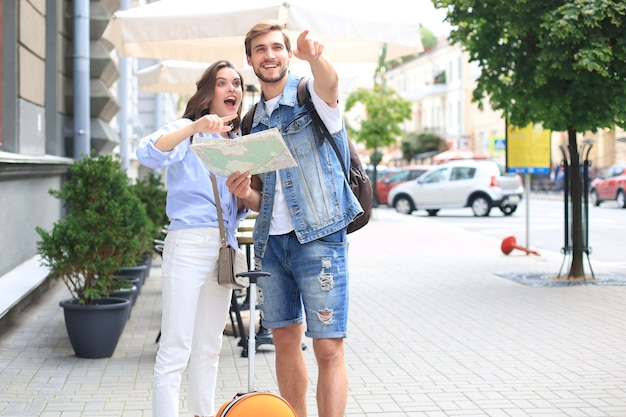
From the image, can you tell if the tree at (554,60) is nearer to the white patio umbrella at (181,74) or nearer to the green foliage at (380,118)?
the white patio umbrella at (181,74)

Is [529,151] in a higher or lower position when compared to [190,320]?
higher

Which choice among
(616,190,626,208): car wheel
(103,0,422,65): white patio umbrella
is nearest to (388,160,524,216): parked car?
(616,190,626,208): car wheel

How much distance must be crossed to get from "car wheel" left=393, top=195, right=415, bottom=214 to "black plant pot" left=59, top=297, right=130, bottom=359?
85.2 ft

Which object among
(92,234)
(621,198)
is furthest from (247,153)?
(621,198)

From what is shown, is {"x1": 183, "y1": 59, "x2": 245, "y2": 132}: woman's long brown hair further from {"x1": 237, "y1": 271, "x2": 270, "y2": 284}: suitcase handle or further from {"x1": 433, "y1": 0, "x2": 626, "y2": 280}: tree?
{"x1": 433, "y1": 0, "x2": 626, "y2": 280}: tree

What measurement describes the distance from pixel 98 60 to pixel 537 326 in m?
7.82

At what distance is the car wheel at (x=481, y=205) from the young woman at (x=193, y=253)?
26.7 meters

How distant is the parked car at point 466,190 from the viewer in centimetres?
3084

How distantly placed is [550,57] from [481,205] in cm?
2063

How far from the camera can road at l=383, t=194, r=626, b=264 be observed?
58.2 feet

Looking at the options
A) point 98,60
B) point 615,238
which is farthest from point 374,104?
point 98,60

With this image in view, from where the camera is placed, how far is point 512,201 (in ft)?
101

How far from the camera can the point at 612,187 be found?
119ft

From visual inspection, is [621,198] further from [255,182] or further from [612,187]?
[255,182]
